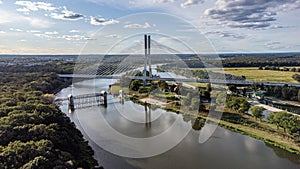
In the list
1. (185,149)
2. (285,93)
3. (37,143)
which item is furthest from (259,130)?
(285,93)

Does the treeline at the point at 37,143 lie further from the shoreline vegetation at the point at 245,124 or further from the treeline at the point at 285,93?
the treeline at the point at 285,93

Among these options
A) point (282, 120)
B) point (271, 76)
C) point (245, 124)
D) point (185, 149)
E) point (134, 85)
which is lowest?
point (185, 149)

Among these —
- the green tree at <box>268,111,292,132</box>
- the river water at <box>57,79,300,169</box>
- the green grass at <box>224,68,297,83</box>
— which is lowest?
the river water at <box>57,79,300,169</box>

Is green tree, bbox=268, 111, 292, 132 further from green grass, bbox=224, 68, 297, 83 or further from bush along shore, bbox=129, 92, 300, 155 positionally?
green grass, bbox=224, 68, 297, 83

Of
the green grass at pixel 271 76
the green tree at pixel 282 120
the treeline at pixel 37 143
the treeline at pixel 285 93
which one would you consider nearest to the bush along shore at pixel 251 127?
the green tree at pixel 282 120

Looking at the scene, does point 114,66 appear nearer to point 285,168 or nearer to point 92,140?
point 92,140

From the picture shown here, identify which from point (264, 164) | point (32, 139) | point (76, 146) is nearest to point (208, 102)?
point (264, 164)

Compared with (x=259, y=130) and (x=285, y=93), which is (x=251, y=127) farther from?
(x=285, y=93)

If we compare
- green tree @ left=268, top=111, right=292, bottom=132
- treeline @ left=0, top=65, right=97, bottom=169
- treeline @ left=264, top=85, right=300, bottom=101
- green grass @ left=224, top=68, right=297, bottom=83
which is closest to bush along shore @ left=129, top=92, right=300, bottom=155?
green tree @ left=268, top=111, right=292, bottom=132
